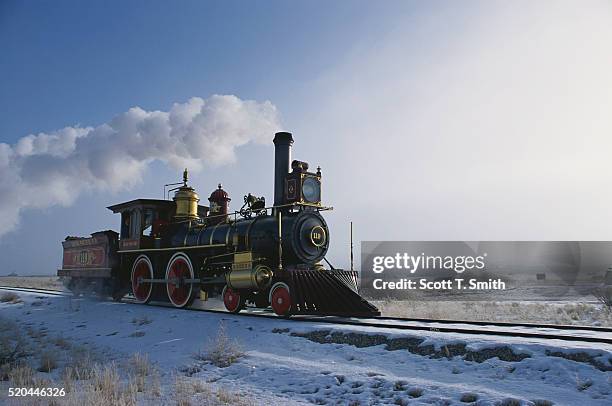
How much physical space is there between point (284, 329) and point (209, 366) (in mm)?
2081

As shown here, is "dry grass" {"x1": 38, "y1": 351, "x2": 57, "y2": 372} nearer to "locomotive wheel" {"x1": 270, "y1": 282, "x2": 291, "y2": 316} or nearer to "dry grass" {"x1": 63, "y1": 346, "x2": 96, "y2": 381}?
"dry grass" {"x1": 63, "y1": 346, "x2": 96, "y2": 381}

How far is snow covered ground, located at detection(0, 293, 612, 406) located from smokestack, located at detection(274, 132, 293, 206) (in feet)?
12.7

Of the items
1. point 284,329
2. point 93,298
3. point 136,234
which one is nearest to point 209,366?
point 284,329

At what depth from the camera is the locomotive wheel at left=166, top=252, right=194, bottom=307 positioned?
14516mm

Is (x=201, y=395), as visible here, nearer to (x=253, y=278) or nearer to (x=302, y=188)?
(x=253, y=278)

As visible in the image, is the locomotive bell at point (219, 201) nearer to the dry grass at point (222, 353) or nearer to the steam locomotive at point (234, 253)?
the steam locomotive at point (234, 253)

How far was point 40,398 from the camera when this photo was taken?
604 centimetres

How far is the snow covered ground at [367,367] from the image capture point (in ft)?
18.5

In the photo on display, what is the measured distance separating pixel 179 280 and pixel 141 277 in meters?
2.81

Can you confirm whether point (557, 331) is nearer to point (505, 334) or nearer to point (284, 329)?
point (505, 334)

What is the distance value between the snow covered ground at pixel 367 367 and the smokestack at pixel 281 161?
3880 millimetres

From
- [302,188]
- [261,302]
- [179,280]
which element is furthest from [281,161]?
[179,280]

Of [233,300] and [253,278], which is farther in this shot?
[233,300]

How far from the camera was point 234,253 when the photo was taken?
12.6 metres
